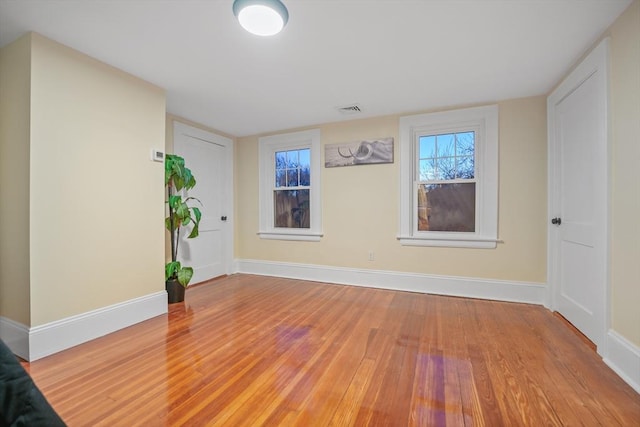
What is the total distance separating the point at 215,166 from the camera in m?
4.20

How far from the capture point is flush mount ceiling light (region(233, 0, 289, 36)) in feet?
5.20

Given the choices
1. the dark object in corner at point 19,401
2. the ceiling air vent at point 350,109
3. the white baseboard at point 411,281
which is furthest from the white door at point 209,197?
the dark object in corner at point 19,401

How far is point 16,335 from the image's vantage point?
194cm

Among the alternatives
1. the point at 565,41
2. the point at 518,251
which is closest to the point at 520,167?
the point at 518,251

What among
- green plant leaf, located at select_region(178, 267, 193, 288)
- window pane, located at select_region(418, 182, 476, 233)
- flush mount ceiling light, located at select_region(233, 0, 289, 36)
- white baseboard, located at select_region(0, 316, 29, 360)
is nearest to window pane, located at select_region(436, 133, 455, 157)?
window pane, located at select_region(418, 182, 476, 233)

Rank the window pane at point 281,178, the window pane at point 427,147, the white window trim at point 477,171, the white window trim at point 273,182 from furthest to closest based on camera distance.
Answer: the window pane at point 281,178
the white window trim at point 273,182
the window pane at point 427,147
the white window trim at point 477,171

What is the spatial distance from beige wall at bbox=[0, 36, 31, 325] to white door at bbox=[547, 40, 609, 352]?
410cm

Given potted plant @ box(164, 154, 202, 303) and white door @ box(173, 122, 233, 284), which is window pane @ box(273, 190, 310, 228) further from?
potted plant @ box(164, 154, 202, 303)

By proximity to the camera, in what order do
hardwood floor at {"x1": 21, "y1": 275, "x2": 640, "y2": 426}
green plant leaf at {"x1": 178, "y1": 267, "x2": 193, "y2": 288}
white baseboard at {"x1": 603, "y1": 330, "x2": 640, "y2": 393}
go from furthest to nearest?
green plant leaf at {"x1": 178, "y1": 267, "x2": 193, "y2": 288}
white baseboard at {"x1": 603, "y1": 330, "x2": 640, "y2": 393}
hardwood floor at {"x1": 21, "y1": 275, "x2": 640, "y2": 426}

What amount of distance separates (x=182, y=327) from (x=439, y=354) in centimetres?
217

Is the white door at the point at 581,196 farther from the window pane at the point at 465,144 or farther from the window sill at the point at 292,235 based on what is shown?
the window sill at the point at 292,235

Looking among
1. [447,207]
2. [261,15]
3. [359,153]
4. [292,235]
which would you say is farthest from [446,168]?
[261,15]

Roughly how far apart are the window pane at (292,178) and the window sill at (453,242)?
5.96ft

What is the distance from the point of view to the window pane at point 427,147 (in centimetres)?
346
